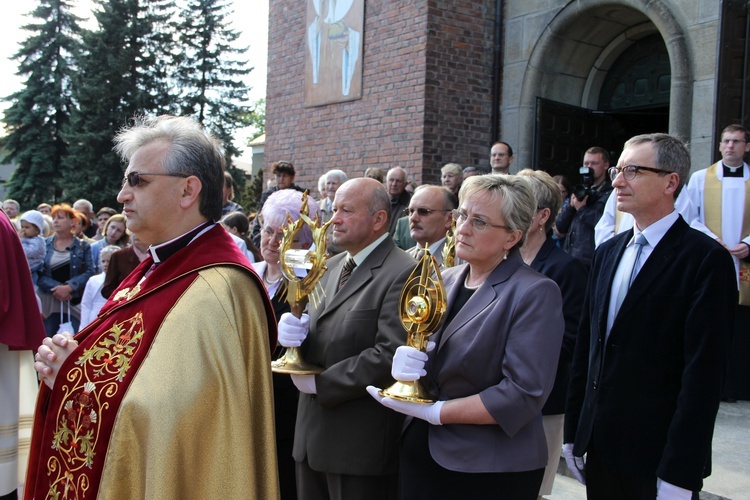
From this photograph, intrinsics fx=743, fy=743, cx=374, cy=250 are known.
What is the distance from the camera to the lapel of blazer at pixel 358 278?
344 centimetres

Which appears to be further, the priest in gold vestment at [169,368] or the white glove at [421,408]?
the white glove at [421,408]

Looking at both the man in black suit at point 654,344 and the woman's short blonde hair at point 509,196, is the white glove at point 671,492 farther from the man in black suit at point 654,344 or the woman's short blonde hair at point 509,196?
the woman's short blonde hair at point 509,196

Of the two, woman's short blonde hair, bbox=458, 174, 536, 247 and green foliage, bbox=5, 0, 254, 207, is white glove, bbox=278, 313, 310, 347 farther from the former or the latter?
green foliage, bbox=5, 0, 254, 207

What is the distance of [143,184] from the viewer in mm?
2596

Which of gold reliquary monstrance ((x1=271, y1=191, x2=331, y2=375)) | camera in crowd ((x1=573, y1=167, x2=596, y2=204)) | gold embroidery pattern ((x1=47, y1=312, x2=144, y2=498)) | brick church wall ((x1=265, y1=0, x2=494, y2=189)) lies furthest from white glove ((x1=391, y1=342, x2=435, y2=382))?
brick church wall ((x1=265, y1=0, x2=494, y2=189))

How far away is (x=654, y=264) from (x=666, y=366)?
1.31 feet

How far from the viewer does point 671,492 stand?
8.87ft

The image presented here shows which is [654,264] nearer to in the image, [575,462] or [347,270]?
[575,462]

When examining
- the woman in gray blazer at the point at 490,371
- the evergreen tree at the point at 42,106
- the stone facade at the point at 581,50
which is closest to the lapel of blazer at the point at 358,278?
the woman in gray blazer at the point at 490,371

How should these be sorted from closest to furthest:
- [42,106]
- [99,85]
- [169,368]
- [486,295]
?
1. [169,368]
2. [486,295]
3. [99,85]
4. [42,106]

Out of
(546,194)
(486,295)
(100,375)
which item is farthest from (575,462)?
(100,375)

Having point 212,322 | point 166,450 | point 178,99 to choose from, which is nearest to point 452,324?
point 212,322

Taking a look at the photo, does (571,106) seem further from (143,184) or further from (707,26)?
(143,184)

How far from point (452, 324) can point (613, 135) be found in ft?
26.7
